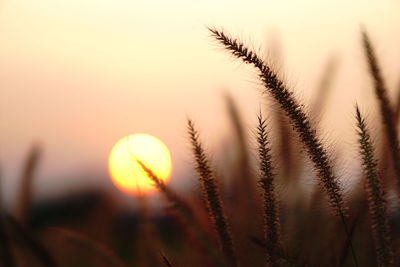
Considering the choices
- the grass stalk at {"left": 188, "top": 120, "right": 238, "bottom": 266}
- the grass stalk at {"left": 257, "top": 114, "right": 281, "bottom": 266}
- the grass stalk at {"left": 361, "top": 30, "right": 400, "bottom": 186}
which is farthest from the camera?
the grass stalk at {"left": 361, "top": 30, "right": 400, "bottom": 186}

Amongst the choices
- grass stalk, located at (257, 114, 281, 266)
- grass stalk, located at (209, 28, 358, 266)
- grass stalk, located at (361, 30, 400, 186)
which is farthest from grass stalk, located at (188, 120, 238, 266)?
grass stalk, located at (361, 30, 400, 186)

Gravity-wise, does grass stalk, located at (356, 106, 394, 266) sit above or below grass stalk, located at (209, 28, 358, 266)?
below

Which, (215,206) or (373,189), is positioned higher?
(215,206)

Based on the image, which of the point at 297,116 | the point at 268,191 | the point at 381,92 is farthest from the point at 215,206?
the point at 381,92

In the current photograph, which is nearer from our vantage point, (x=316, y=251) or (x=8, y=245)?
(x=8, y=245)

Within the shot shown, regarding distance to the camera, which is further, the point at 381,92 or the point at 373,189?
the point at 381,92

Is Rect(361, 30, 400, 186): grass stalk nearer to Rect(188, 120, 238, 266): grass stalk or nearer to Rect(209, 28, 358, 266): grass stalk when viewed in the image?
Rect(209, 28, 358, 266): grass stalk

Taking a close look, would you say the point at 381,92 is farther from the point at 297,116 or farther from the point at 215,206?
the point at 215,206

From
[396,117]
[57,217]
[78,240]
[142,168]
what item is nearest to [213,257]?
[142,168]

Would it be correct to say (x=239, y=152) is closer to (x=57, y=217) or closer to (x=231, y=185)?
(x=231, y=185)

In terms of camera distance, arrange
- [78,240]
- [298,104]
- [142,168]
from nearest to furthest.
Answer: [298,104], [142,168], [78,240]

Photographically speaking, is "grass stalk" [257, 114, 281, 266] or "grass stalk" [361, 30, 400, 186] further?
"grass stalk" [361, 30, 400, 186]
